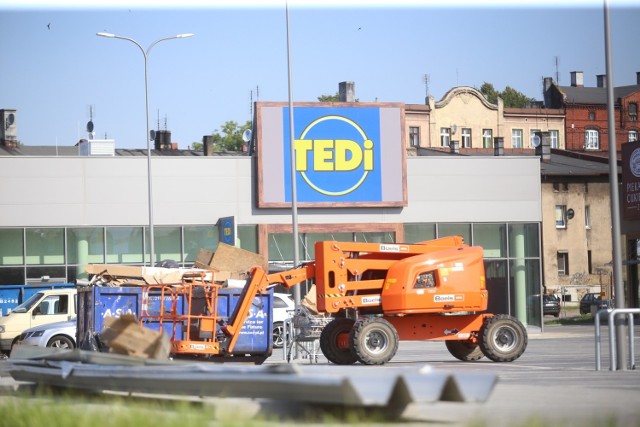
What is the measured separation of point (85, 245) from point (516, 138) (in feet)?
218

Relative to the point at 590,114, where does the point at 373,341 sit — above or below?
below

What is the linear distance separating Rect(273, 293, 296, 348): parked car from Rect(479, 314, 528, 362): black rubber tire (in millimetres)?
10937

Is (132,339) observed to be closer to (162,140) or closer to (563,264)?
(162,140)

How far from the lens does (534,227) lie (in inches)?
2115

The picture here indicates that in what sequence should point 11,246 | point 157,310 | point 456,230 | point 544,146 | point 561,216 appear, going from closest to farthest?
1. point 157,310
2. point 11,246
3. point 456,230
4. point 561,216
5. point 544,146

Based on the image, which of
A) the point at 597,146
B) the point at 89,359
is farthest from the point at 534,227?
the point at 597,146

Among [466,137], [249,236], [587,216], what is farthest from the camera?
[466,137]

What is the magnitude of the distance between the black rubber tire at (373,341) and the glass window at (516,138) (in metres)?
86.1

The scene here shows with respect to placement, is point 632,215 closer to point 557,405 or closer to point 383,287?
point 383,287

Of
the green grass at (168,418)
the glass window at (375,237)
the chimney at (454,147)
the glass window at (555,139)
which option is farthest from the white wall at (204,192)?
the glass window at (555,139)

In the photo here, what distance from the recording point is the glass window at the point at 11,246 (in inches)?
1889

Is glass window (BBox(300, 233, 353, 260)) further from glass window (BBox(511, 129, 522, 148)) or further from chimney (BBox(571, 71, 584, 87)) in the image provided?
chimney (BBox(571, 71, 584, 87))

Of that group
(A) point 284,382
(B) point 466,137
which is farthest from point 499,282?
(B) point 466,137

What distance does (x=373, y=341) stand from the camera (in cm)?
2477
